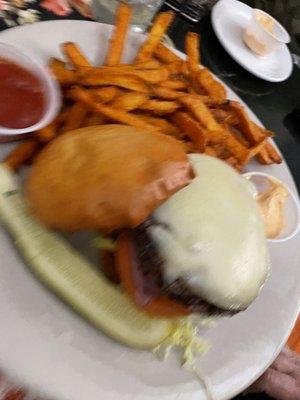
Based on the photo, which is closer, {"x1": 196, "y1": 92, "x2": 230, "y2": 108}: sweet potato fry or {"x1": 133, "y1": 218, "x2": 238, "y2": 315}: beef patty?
{"x1": 133, "y1": 218, "x2": 238, "y2": 315}: beef patty

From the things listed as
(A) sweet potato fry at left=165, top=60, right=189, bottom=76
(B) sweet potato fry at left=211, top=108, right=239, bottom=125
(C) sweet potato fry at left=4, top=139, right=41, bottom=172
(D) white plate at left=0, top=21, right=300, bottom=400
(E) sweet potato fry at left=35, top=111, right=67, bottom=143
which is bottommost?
(D) white plate at left=0, top=21, right=300, bottom=400

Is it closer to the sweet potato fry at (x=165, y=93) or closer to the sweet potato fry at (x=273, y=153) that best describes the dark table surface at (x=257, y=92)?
the sweet potato fry at (x=273, y=153)

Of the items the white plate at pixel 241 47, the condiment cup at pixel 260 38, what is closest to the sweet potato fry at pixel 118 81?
the white plate at pixel 241 47

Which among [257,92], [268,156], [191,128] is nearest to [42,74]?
[191,128]

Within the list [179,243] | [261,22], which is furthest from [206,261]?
[261,22]

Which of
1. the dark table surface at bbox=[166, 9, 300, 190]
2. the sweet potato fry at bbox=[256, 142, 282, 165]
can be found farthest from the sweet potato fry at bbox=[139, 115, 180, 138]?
the dark table surface at bbox=[166, 9, 300, 190]

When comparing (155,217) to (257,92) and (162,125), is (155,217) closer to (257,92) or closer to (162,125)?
(162,125)

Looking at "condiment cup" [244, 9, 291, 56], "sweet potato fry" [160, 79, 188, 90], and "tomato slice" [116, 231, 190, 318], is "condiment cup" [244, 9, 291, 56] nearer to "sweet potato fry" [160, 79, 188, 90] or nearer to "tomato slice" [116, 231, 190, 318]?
"sweet potato fry" [160, 79, 188, 90]
